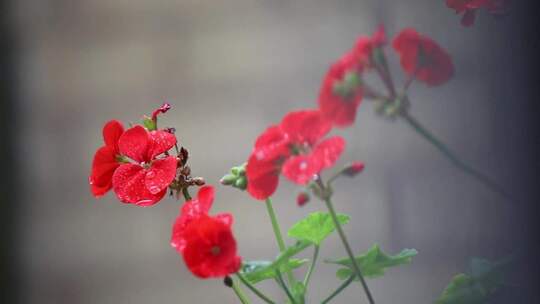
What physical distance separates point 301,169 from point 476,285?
183mm

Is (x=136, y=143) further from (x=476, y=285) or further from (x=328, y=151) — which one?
(x=476, y=285)

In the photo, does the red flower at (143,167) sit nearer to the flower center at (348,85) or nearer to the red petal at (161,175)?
A: the red petal at (161,175)

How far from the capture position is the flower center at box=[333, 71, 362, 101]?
1.65 feet

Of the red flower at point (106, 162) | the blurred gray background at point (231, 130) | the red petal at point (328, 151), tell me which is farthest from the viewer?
the blurred gray background at point (231, 130)

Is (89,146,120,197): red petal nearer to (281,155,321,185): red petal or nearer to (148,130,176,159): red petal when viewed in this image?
(148,130,176,159): red petal

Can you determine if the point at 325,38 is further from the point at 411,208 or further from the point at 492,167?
the point at 492,167

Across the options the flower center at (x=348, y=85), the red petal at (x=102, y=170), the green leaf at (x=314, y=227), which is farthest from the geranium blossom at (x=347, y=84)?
the red petal at (x=102, y=170)

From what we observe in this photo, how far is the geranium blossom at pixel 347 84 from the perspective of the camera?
50cm

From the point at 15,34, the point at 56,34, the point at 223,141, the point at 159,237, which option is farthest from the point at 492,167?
the point at 15,34

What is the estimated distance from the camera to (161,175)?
0.55 m

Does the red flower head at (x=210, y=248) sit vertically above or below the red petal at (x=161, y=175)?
below

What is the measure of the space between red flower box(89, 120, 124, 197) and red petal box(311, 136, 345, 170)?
0.65 ft

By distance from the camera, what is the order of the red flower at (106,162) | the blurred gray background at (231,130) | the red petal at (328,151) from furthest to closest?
the blurred gray background at (231,130)
the red flower at (106,162)
the red petal at (328,151)

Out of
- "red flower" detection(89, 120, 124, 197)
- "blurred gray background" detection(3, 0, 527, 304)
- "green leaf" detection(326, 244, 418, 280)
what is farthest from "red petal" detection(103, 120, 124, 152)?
"blurred gray background" detection(3, 0, 527, 304)
